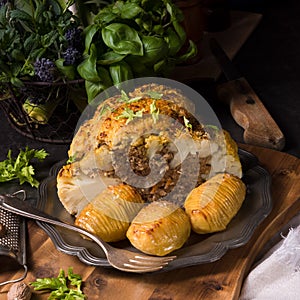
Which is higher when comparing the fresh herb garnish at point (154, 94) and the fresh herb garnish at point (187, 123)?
the fresh herb garnish at point (154, 94)

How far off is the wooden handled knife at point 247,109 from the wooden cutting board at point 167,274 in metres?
0.30

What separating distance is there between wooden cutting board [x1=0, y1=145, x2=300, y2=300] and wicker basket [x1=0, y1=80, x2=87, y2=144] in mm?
369

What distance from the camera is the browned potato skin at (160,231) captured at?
47.7 inches

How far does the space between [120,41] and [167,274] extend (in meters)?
0.54

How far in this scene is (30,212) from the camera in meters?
1.36

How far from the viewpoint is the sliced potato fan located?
1.27m

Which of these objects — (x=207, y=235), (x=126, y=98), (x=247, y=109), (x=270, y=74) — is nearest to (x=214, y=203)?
(x=207, y=235)

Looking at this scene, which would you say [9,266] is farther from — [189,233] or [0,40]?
[0,40]

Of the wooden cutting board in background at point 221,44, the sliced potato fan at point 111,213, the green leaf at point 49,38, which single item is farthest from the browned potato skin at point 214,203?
the wooden cutting board in background at point 221,44

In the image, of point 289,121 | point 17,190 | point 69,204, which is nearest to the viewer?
point 69,204

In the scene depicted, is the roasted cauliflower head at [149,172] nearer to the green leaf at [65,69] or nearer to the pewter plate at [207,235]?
the pewter plate at [207,235]

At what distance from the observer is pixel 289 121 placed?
1.78 meters

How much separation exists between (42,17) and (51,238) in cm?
55

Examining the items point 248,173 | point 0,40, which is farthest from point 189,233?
point 0,40
